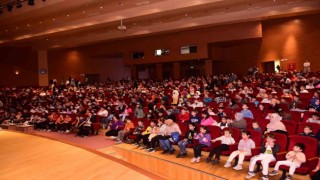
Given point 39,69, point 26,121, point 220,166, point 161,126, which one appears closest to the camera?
point 220,166

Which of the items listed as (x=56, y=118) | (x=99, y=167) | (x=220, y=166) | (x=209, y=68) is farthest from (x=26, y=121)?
(x=209, y=68)

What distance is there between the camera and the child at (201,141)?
6.07 meters

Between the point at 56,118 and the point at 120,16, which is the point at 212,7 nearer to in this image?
the point at 120,16

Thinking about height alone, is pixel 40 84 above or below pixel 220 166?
above

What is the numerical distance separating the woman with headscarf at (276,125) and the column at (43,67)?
21219 millimetres

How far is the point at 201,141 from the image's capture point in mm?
6270

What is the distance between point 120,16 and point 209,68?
273 inches

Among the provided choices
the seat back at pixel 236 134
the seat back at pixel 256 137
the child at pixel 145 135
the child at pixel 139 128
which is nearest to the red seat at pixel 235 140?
the seat back at pixel 236 134

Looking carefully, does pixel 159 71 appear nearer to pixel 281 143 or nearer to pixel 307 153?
pixel 281 143

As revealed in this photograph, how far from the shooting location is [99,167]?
525 centimetres

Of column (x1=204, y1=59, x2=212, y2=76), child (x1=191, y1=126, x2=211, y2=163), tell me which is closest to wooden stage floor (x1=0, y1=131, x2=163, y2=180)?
child (x1=191, y1=126, x2=211, y2=163)

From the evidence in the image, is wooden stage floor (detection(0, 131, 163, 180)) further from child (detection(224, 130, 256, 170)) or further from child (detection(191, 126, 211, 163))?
child (detection(224, 130, 256, 170))

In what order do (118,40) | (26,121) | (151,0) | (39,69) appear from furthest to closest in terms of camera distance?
1. (39,69)
2. (118,40)
3. (151,0)
4. (26,121)

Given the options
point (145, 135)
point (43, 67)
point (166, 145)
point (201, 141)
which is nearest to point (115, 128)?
point (145, 135)
